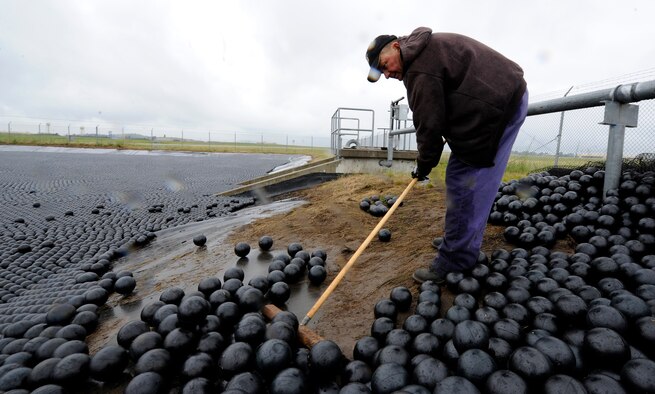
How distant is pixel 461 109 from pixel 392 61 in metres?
0.70

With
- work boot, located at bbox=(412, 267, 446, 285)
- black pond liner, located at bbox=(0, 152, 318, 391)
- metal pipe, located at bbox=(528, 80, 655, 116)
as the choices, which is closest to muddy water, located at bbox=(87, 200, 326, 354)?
black pond liner, located at bbox=(0, 152, 318, 391)

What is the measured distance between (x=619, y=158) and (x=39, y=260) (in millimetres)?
7726

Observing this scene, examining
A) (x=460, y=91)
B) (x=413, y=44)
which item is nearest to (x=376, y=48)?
(x=413, y=44)

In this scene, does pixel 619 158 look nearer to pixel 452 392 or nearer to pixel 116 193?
pixel 452 392

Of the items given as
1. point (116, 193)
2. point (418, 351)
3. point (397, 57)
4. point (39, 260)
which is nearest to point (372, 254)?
point (418, 351)

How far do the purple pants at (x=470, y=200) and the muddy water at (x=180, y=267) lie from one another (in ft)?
4.55

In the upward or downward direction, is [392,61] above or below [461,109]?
above

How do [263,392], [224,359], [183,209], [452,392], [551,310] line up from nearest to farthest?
[452,392]
[263,392]
[224,359]
[551,310]
[183,209]

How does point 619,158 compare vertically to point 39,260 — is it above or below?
above

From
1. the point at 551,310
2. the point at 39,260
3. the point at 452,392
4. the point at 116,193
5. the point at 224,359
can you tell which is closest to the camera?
the point at 452,392

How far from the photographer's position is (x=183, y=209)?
8.59 meters

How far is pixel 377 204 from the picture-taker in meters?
6.11

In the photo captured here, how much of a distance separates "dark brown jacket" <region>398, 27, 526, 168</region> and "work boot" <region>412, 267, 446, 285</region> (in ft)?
3.44

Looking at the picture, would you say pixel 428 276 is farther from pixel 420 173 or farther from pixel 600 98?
pixel 600 98
